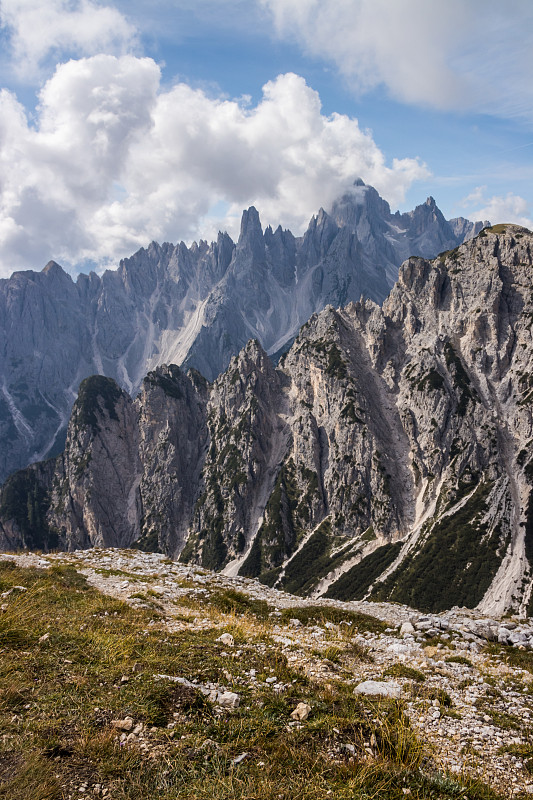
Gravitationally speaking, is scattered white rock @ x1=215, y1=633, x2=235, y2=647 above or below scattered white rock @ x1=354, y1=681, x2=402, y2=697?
below

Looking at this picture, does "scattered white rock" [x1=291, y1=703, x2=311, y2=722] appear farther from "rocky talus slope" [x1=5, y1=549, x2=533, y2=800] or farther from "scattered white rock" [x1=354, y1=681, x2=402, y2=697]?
"scattered white rock" [x1=354, y1=681, x2=402, y2=697]

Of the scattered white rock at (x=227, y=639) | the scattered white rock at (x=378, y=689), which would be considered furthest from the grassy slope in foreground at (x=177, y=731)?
the scattered white rock at (x=227, y=639)

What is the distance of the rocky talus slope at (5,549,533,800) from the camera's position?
21.4ft

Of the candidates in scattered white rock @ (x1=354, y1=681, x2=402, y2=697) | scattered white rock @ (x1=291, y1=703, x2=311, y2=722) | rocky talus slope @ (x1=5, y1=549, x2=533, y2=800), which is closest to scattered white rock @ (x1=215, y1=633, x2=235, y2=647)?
rocky talus slope @ (x1=5, y1=549, x2=533, y2=800)

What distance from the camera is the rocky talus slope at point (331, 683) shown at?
6.54m

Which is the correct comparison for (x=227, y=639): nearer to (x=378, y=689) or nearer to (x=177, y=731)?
(x=378, y=689)

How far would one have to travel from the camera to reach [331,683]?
10688 millimetres

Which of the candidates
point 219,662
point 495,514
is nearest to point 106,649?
point 219,662

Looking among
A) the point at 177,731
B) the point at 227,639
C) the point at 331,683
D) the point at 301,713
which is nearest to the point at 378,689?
the point at 331,683

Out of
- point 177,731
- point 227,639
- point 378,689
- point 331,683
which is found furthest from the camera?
point 227,639

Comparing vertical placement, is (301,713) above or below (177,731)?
below

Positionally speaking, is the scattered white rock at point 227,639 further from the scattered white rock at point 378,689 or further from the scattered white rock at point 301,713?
the scattered white rock at point 301,713

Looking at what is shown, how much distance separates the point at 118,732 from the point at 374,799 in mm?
4261

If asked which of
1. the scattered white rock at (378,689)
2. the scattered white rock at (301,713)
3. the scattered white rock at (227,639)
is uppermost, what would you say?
the scattered white rock at (301,713)
